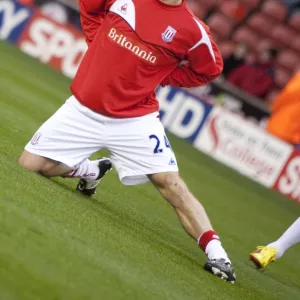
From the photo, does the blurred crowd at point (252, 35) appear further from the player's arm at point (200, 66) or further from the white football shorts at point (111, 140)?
the white football shorts at point (111, 140)

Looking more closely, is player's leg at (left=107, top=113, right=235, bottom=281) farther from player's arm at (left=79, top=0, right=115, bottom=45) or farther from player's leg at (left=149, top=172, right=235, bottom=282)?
player's arm at (left=79, top=0, right=115, bottom=45)

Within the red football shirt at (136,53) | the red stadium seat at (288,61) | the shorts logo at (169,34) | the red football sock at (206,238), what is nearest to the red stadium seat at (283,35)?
the red stadium seat at (288,61)

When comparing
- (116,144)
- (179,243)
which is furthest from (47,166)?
(179,243)

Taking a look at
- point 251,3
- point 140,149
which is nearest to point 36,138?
point 140,149

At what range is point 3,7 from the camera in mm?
20047

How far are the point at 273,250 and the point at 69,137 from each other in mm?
2061

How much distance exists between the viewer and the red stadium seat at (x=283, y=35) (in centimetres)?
2183

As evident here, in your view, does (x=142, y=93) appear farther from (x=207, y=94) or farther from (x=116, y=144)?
(x=207, y=94)

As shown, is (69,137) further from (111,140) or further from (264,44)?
(264,44)

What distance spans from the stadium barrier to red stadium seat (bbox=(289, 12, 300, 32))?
14.0 feet

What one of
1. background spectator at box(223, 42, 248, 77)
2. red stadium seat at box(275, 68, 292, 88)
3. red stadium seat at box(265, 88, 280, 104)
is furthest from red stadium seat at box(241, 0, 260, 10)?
red stadium seat at box(265, 88, 280, 104)

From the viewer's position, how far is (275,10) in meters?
22.0

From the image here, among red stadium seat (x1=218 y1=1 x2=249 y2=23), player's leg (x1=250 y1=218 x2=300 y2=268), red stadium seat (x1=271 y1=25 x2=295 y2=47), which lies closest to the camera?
player's leg (x1=250 y1=218 x2=300 y2=268)

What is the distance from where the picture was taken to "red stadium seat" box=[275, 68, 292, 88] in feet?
68.2
